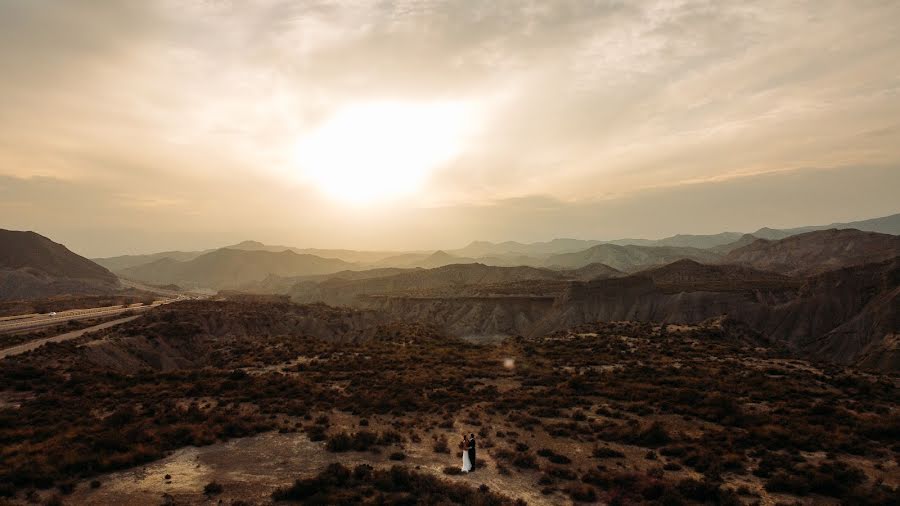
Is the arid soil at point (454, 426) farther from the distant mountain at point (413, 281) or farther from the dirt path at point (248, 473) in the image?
the distant mountain at point (413, 281)

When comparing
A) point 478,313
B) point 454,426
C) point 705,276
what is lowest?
point 478,313

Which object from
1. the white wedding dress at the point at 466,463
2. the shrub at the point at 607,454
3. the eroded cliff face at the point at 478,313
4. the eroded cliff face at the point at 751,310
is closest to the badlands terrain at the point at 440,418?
the shrub at the point at 607,454

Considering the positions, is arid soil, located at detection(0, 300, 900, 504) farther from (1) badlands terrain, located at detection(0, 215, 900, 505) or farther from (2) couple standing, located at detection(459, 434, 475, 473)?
(2) couple standing, located at detection(459, 434, 475, 473)

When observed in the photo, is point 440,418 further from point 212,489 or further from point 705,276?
point 705,276

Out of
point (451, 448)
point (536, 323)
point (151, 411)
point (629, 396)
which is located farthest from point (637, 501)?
point (536, 323)

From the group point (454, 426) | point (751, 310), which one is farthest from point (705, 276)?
point (454, 426)
